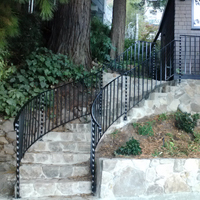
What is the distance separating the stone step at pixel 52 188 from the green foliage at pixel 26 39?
3.58 m

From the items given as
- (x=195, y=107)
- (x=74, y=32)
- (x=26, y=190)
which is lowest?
(x=26, y=190)

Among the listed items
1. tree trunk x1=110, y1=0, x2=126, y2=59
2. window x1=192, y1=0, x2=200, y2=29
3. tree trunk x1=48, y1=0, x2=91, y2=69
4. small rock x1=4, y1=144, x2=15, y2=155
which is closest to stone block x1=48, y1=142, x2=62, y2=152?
small rock x1=4, y1=144, x2=15, y2=155

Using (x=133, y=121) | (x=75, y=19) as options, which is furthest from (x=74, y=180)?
(x=75, y=19)

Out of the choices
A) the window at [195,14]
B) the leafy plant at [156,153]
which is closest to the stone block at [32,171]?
the leafy plant at [156,153]

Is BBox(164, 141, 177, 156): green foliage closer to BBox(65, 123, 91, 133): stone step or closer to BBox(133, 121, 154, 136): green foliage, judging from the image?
BBox(133, 121, 154, 136): green foliage

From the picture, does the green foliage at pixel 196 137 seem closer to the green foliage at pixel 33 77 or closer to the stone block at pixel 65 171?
the stone block at pixel 65 171

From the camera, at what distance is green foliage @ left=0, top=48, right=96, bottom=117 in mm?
5176

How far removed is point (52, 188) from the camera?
142 inches

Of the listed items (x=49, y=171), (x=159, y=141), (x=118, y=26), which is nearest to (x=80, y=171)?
(x=49, y=171)

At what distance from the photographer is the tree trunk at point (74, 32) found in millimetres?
6539

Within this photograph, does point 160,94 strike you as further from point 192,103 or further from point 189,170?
point 189,170

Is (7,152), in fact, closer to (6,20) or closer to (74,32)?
(6,20)

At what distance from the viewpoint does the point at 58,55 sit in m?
6.23

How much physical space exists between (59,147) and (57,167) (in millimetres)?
596
